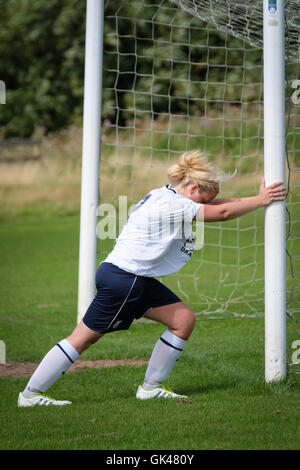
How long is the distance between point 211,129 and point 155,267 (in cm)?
1266

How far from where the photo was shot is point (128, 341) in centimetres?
643

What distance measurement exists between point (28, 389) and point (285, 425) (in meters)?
1.59

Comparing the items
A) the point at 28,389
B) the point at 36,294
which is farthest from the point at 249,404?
the point at 36,294

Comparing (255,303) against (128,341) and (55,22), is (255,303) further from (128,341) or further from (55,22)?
(55,22)

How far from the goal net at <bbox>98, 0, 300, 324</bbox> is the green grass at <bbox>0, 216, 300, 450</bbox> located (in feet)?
2.44

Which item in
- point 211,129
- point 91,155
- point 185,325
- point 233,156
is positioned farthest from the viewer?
point 211,129

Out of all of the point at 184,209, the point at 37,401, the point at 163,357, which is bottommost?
the point at 37,401

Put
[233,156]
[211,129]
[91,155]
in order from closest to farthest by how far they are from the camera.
Answer: [91,155], [233,156], [211,129]

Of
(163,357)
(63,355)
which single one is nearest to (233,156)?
(163,357)

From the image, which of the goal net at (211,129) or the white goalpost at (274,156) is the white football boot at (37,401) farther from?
the goal net at (211,129)

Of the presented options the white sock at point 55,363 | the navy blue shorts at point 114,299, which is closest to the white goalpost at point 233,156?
the navy blue shorts at point 114,299

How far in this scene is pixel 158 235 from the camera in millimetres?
4141

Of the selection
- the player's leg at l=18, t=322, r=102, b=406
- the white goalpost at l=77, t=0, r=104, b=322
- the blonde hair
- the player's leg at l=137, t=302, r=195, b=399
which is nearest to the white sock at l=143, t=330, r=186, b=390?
the player's leg at l=137, t=302, r=195, b=399

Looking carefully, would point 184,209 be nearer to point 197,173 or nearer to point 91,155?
point 197,173
